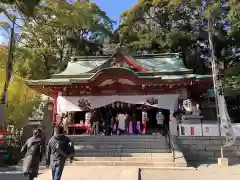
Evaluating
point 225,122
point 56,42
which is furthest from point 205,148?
point 56,42

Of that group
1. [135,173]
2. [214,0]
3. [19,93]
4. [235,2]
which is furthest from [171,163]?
[214,0]

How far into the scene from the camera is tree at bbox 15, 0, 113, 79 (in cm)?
2384

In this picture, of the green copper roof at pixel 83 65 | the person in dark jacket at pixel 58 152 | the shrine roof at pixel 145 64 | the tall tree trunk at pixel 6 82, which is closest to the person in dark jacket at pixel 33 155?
the person in dark jacket at pixel 58 152

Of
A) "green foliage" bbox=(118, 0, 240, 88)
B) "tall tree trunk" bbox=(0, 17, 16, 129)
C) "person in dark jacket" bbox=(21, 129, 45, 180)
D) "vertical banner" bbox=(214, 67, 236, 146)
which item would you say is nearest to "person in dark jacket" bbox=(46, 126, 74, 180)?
"person in dark jacket" bbox=(21, 129, 45, 180)

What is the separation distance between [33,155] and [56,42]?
22463mm

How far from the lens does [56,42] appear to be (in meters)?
27.8

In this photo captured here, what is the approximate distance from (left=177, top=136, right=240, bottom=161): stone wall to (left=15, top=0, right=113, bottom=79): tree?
41.7ft

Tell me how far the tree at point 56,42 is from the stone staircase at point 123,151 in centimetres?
1051

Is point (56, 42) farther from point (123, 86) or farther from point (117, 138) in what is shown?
point (117, 138)

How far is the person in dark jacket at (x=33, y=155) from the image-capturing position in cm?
651

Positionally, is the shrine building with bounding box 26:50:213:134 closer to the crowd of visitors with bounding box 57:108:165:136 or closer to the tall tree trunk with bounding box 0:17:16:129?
the crowd of visitors with bounding box 57:108:165:136

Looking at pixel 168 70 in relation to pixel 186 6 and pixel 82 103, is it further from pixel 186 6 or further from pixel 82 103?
pixel 186 6

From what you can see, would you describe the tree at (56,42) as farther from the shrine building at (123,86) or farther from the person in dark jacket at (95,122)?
the person in dark jacket at (95,122)

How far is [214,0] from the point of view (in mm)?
24094
